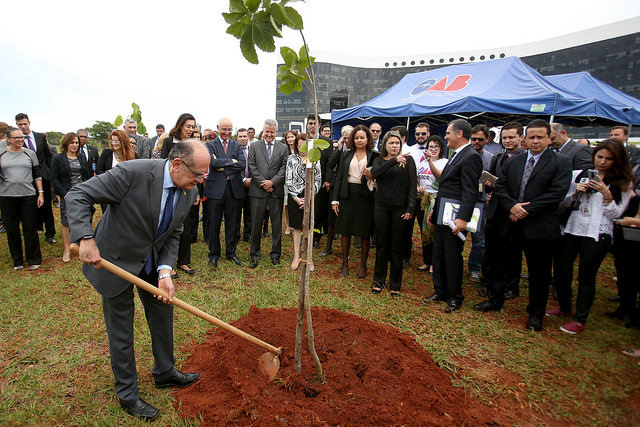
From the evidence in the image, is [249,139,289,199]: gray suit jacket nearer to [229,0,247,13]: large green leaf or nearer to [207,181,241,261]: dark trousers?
[207,181,241,261]: dark trousers

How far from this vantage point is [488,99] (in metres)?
9.14

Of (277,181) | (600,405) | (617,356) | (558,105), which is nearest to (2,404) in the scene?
(277,181)

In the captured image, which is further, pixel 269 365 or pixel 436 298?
pixel 436 298

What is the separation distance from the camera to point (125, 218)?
2.33m

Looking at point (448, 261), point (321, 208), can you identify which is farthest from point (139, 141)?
point (448, 261)

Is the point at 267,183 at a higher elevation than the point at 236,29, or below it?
below

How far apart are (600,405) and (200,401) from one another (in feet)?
Answer: 10.5

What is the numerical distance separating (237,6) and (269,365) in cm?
261

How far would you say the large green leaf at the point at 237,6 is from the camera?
5.74 feet

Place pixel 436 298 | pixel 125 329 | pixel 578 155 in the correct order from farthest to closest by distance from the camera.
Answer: pixel 578 155
pixel 436 298
pixel 125 329

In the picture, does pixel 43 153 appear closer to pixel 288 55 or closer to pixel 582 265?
pixel 288 55

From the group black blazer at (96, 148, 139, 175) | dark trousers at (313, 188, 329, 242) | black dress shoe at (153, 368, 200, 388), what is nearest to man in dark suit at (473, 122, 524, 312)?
dark trousers at (313, 188, 329, 242)

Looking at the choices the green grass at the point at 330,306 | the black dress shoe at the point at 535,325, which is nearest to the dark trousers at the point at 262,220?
the green grass at the point at 330,306

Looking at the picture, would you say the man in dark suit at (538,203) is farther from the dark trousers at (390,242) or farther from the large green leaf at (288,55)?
the large green leaf at (288,55)
